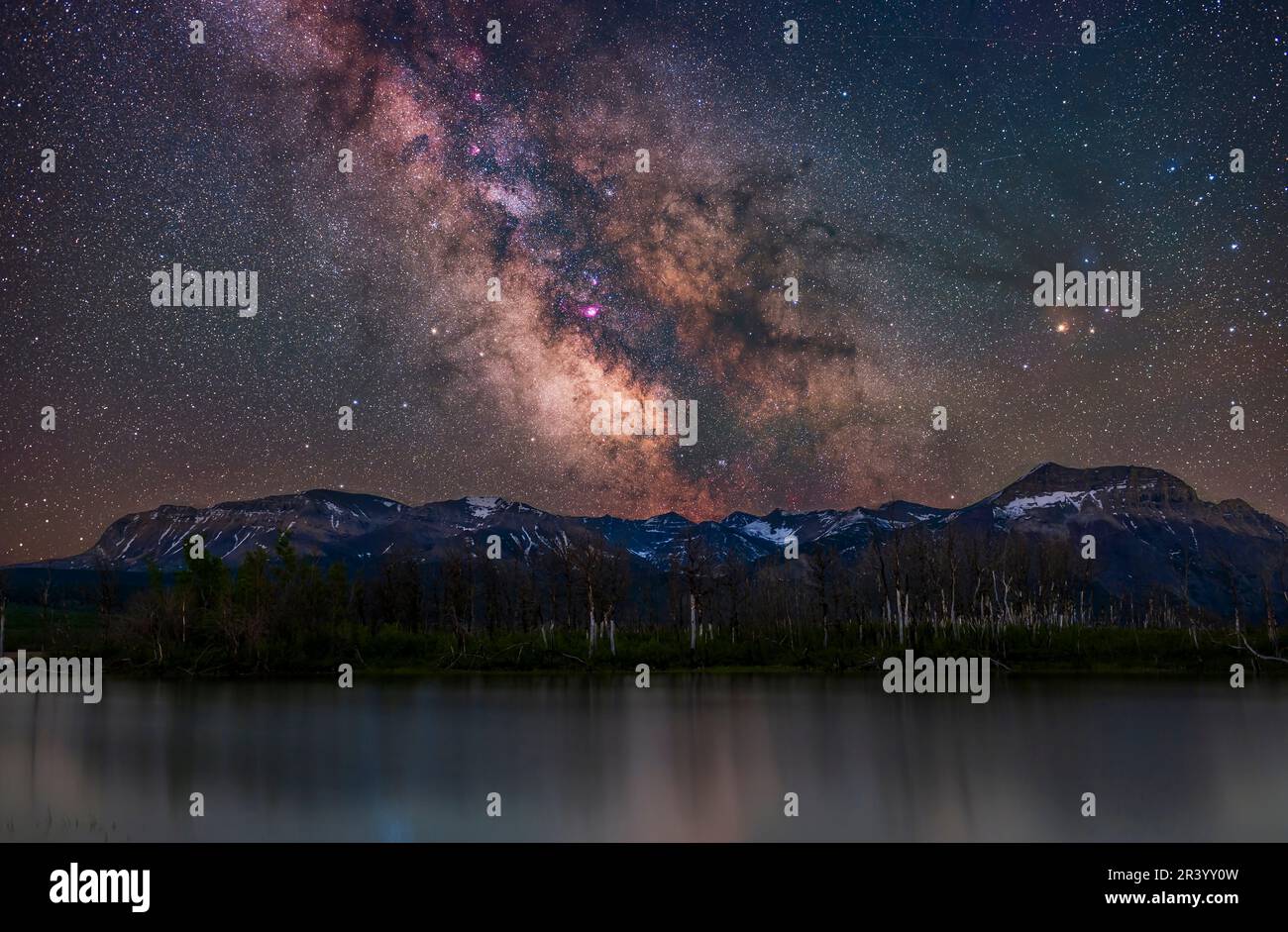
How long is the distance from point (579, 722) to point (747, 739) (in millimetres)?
10169

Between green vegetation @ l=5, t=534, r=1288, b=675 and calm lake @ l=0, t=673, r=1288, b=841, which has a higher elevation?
green vegetation @ l=5, t=534, r=1288, b=675

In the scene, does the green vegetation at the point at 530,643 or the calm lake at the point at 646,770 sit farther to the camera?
the green vegetation at the point at 530,643

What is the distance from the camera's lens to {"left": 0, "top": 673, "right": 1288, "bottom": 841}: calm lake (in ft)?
94.1

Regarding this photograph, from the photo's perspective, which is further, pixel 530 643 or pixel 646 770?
pixel 530 643

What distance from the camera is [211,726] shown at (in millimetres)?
47312

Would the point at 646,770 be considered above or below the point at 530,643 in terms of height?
below

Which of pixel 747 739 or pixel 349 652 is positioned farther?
pixel 349 652

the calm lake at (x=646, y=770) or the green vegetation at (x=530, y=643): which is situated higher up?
the green vegetation at (x=530, y=643)

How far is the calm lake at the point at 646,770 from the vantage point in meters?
28.7

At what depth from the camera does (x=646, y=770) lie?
119 ft
